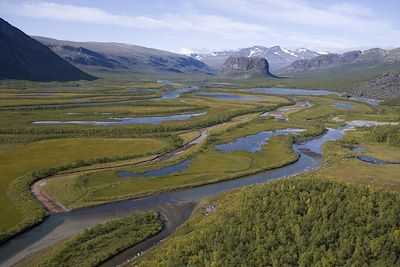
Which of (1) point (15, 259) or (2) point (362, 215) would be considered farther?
(1) point (15, 259)

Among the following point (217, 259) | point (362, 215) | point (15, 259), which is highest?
point (362, 215)

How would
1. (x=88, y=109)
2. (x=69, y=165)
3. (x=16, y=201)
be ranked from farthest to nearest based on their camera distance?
1. (x=88, y=109)
2. (x=69, y=165)
3. (x=16, y=201)

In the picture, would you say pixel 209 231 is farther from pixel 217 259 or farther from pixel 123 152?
pixel 123 152

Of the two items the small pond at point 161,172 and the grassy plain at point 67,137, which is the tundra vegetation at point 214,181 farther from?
the small pond at point 161,172

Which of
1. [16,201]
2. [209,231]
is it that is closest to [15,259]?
[16,201]

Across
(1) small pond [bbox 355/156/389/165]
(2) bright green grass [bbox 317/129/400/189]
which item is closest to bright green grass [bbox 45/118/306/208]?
(2) bright green grass [bbox 317/129/400/189]

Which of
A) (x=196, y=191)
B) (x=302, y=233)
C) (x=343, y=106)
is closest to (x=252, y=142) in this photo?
(x=196, y=191)

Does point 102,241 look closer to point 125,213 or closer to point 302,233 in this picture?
point 125,213
